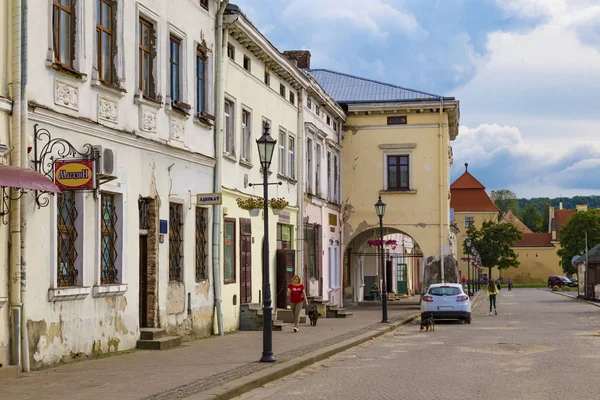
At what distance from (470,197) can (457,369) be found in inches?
4312

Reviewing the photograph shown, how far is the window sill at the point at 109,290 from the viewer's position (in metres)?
17.2

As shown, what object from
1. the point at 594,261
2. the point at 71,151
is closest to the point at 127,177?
the point at 71,151

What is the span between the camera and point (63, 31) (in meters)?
16.3

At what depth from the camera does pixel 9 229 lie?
567 inches

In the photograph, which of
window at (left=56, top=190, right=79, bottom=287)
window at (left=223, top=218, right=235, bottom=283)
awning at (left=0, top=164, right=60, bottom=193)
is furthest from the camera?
window at (left=223, top=218, right=235, bottom=283)

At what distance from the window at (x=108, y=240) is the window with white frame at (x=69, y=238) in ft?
3.32

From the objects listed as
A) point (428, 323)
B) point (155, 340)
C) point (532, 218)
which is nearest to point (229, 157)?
point (155, 340)

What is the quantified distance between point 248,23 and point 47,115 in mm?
11190

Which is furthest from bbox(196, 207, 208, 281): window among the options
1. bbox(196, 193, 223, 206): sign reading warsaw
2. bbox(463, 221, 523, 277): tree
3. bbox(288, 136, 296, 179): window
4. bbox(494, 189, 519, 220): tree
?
bbox(494, 189, 519, 220): tree

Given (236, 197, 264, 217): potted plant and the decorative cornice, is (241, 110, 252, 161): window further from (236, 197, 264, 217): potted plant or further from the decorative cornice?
the decorative cornice

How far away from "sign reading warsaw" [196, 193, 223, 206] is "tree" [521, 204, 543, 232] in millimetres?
159782

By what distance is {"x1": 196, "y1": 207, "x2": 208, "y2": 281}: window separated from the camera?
23.1 meters

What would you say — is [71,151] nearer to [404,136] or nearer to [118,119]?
[118,119]

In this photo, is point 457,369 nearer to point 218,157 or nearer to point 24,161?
point 24,161
